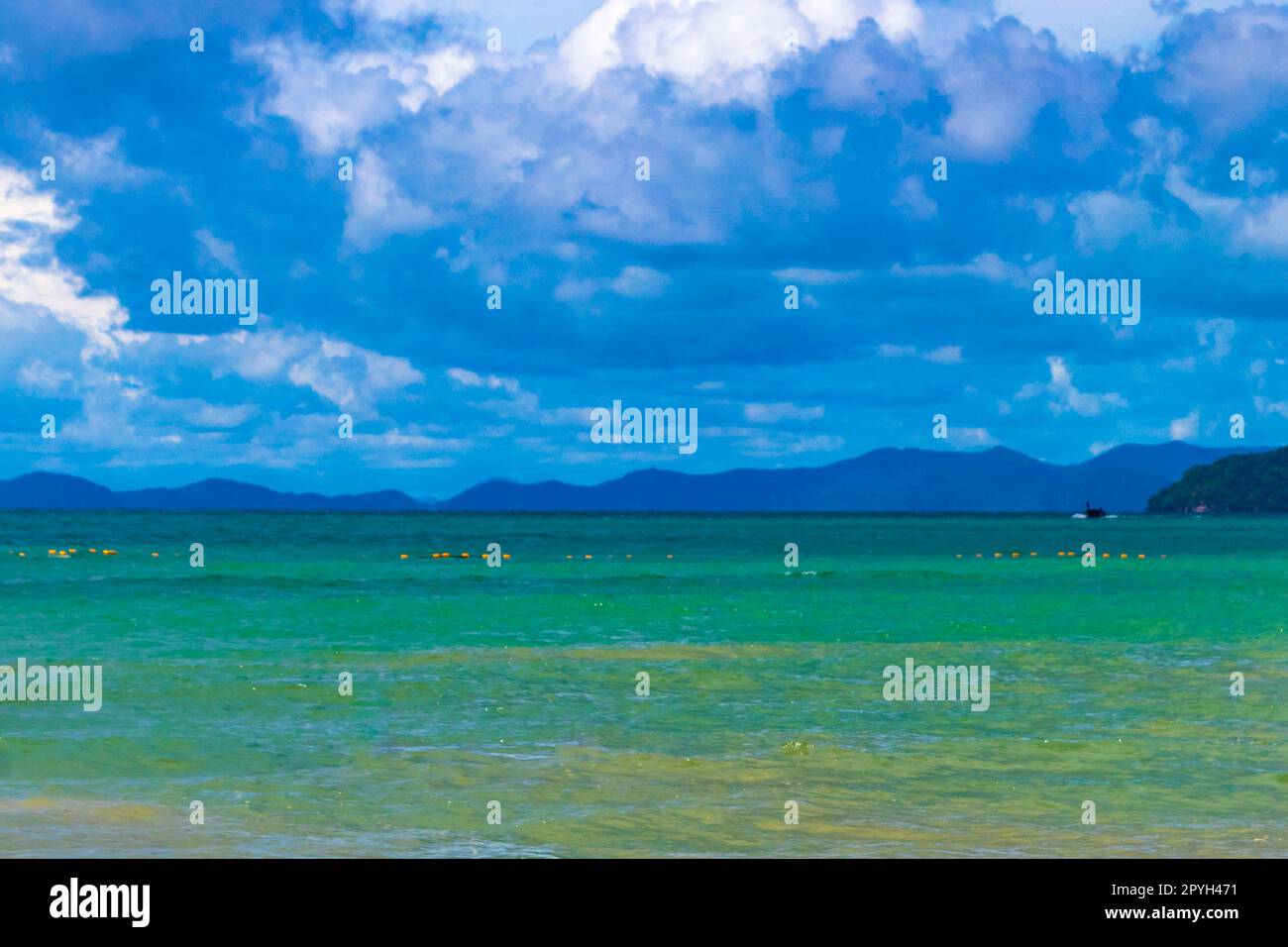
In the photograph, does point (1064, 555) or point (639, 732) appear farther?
point (1064, 555)

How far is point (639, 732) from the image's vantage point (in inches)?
844

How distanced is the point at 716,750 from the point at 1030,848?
6340mm

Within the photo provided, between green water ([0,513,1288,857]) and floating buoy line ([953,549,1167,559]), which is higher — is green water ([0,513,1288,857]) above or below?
below

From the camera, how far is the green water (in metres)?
15.0

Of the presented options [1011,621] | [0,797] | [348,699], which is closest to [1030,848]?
[0,797]

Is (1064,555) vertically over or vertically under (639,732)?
over

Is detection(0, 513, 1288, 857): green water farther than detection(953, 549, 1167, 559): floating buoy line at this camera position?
No

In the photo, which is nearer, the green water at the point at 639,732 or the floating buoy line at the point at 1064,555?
the green water at the point at 639,732

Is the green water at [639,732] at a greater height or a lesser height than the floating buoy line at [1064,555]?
lesser

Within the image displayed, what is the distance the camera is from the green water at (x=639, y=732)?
15.0m
